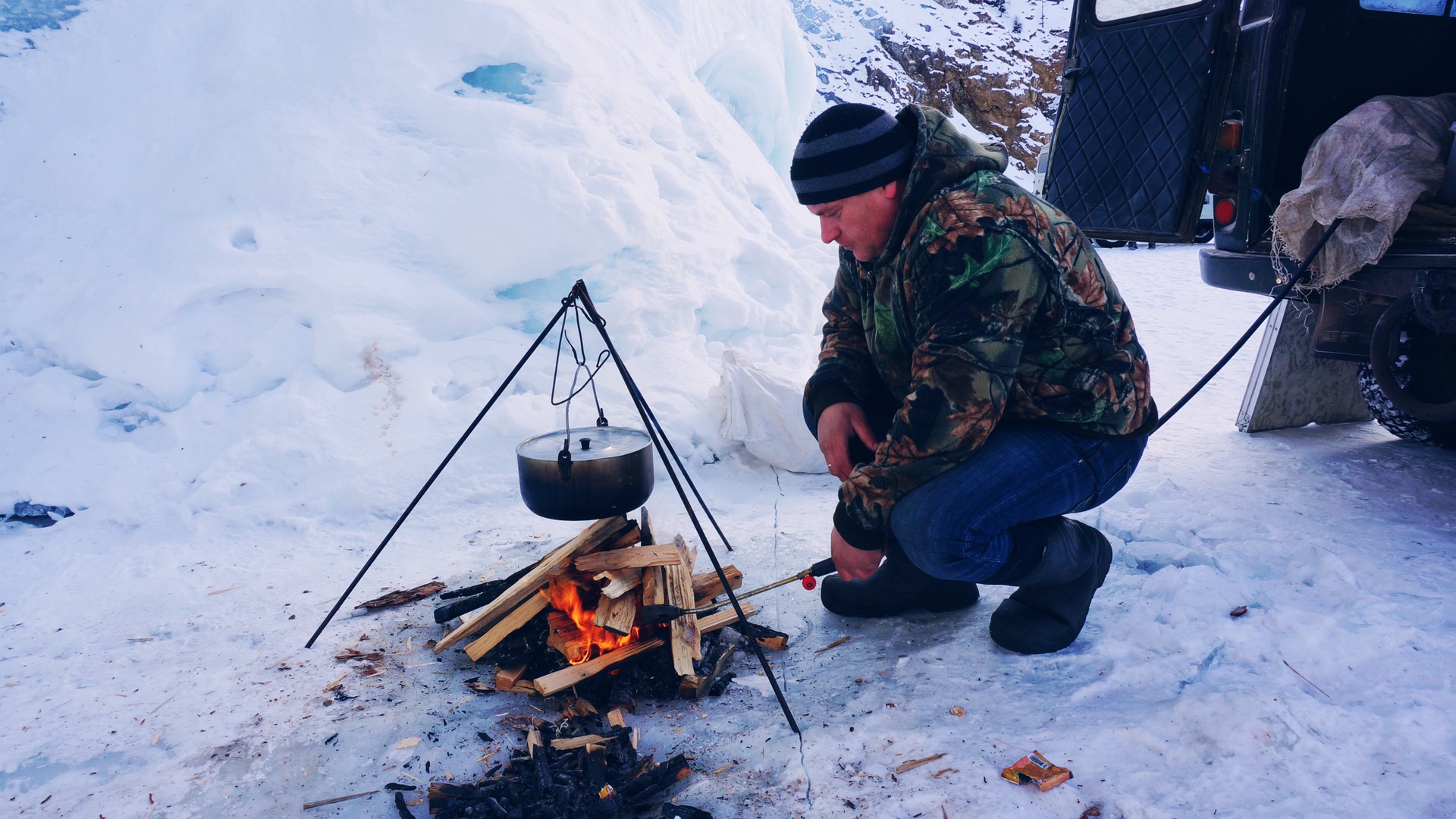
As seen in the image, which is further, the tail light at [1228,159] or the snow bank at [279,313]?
the tail light at [1228,159]

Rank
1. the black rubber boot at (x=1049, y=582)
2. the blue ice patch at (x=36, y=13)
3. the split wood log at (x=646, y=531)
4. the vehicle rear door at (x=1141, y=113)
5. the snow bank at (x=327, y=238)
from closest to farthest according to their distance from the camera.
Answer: the black rubber boot at (x=1049, y=582), the split wood log at (x=646, y=531), the vehicle rear door at (x=1141, y=113), the snow bank at (x=327, y=238), the blue ice patch at (x=36, y=13)

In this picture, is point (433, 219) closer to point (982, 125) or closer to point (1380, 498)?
point (1380, 498)

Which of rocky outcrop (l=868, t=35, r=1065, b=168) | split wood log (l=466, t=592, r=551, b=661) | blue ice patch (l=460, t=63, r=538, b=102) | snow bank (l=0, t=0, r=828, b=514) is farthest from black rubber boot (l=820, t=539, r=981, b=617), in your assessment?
rocky outcrop (l=868, t=35, r=1065, b=168)

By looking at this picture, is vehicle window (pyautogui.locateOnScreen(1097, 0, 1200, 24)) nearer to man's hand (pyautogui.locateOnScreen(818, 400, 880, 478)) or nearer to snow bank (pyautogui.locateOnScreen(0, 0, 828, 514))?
snow bank (pyautogui.locateOnScreen(0, 0, 828, 514))

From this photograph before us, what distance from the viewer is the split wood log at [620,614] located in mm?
2408

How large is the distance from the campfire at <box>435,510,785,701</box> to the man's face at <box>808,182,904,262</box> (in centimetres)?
114

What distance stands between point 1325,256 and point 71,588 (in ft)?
17.0

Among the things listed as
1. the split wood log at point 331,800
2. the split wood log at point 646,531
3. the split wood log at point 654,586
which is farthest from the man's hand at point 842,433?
the split wood log at point 331,800

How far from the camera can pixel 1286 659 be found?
2275 millimetres

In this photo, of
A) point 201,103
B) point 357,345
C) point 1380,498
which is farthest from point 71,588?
point 1380,498

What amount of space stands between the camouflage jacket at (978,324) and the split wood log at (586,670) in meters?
0.79

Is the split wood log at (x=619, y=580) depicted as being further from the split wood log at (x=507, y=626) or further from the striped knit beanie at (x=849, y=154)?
the striped knit beanie at (x=849, y=154)

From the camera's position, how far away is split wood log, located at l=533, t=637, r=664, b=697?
2303mm

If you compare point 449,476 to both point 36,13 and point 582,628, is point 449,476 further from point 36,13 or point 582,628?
point 36,13
